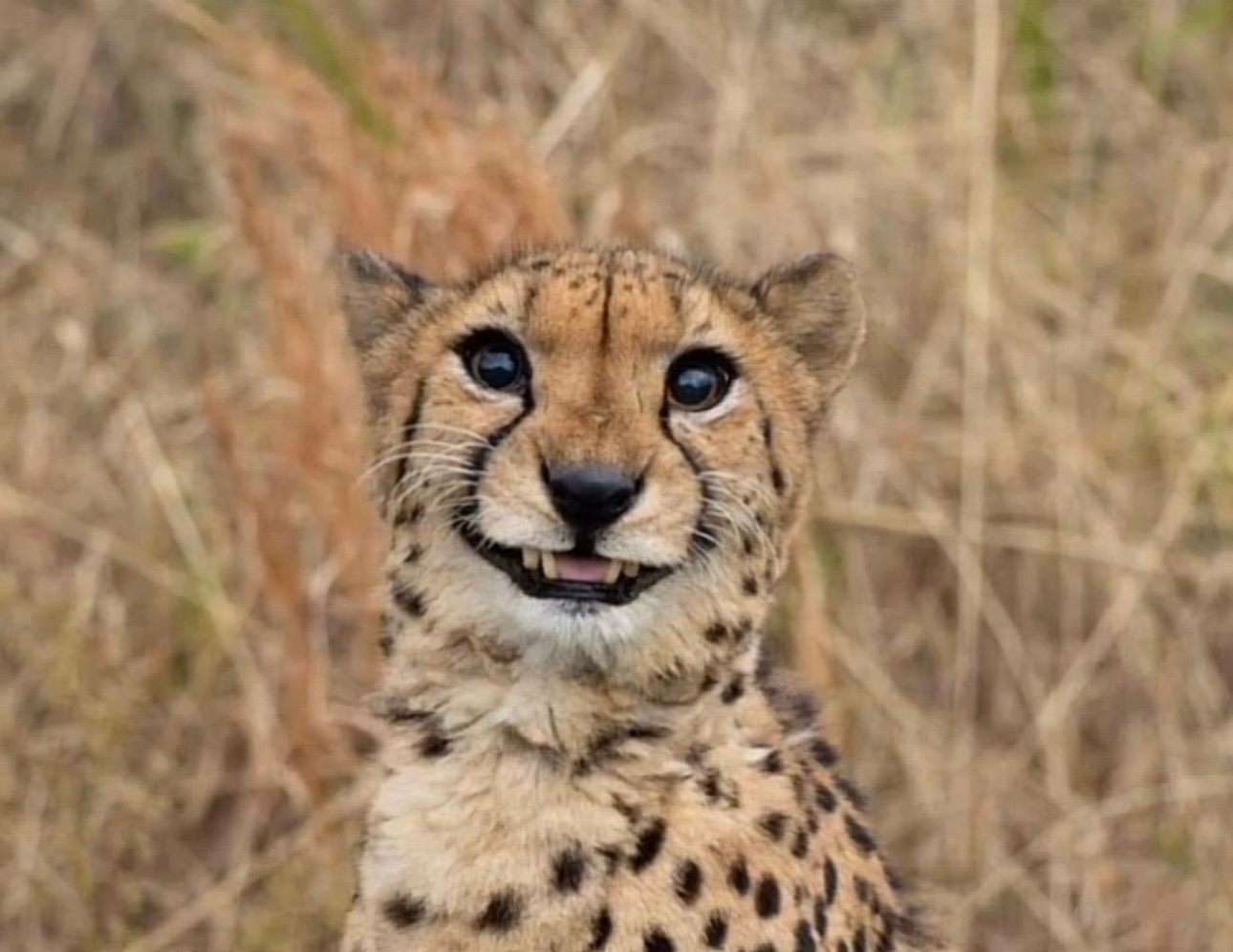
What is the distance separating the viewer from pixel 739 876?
93.7 inches

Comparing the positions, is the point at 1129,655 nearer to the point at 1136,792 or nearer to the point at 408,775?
the point at 1136,792

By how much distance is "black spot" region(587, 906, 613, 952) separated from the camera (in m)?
2.31

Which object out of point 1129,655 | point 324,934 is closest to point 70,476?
point 324,934

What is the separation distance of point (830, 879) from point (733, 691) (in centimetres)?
21

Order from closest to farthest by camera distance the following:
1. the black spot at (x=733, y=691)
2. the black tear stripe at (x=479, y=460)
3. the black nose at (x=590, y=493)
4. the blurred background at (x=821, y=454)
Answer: the black nose at (x=590, y=493)
the black tear stripe at (x=479, y=460)
the black spot at (x=733, y=691)
the blurred background at (x=821, y=454)

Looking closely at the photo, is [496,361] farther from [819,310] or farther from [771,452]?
[819,310]

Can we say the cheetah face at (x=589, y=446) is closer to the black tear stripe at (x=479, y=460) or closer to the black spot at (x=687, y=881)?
the black tear stripe at (x=479, y=460)

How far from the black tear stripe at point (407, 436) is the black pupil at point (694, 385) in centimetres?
24

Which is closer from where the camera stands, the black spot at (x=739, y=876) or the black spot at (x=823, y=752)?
the black spot at (x=739, y=876)

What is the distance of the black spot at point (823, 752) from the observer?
263cm

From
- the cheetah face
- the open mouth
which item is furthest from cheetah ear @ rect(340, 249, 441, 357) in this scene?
the open mouth

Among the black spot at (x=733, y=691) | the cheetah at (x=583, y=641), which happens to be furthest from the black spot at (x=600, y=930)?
the black spot at (x=733, y=691)

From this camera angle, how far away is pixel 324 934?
392 cm

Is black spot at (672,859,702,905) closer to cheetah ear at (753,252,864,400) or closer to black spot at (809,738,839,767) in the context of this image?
black spot at (809,738,839,767)
